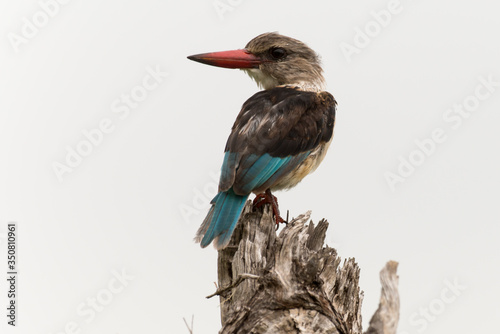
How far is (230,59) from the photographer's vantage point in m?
5.24

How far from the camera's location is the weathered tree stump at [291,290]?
3.33 meters

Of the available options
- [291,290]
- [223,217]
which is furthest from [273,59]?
[291,290]

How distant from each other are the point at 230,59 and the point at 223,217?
5.28 ft

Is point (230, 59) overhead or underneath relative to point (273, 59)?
overhead

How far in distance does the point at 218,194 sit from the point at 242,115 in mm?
728

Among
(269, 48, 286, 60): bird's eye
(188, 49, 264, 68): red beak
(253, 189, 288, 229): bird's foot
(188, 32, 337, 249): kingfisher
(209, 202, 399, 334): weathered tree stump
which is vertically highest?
(188, 49, 264, 68): red beak

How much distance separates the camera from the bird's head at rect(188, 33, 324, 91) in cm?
525

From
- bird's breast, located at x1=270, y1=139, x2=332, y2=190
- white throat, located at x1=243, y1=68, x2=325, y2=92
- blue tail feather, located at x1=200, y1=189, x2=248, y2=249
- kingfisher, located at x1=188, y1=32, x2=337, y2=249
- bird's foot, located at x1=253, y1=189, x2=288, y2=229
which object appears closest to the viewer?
blue tail feather, located at x1=200, y1=189, x2=248, y2=249

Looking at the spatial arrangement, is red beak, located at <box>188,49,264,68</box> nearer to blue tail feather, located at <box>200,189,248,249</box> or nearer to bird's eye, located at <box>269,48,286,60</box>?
bird's eye, located at <box>269,48,286,60</box>

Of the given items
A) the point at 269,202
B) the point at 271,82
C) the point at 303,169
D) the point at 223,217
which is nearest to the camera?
the point at 223,217

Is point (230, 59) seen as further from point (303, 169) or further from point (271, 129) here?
point (303, 169)

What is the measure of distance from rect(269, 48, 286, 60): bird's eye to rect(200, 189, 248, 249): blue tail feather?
1454 millimetres

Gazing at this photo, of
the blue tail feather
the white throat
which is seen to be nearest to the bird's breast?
the blue tail feather

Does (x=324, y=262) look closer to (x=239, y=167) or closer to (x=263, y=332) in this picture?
(x=263, y=332)
